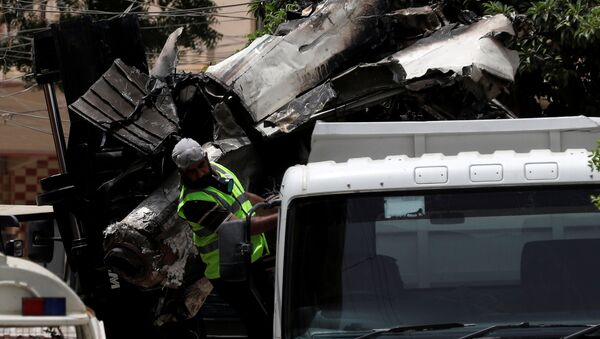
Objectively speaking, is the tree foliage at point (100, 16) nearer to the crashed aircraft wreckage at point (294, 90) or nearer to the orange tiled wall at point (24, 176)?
the orange tiled wall at point (24, 176)

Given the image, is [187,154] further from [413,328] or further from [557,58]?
[557,58]

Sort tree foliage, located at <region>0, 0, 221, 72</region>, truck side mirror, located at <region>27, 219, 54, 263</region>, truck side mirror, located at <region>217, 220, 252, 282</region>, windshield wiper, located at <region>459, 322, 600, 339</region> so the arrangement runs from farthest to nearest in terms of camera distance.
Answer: tree foliage, located at <region>0, 0, 221, 72</region> < truck side mirror, located at <region>27, 219, 54, 263</region> < truck side mirror, located at <region>217, 220, 252, 282</region> < windshield wiper, located at <region>459, 322, 600, 339</region>

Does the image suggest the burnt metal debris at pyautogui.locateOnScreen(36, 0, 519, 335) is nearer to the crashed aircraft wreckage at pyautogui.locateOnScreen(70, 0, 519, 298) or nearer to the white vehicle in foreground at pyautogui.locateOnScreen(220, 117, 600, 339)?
the crashed aircraft wreckage at pyautogui.locateOnScreen(70, 0, 519, 298)

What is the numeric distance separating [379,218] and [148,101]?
226 cm

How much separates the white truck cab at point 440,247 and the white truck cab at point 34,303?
1.17 metres

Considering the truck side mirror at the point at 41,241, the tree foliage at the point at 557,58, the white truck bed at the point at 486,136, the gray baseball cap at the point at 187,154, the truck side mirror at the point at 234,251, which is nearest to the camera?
the truck side mirror at the point at 234,251

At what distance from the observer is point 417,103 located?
6.38 metres

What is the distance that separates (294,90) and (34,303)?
312cm

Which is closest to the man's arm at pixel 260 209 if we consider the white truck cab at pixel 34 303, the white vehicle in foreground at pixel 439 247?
the white vehicle in foreground at pixel 439 247

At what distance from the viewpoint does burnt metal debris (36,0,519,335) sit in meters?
6.22

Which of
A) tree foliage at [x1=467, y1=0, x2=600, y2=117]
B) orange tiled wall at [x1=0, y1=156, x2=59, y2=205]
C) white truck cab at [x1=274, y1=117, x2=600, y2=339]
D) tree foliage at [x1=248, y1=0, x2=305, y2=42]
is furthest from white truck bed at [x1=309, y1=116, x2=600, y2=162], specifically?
orange tiled wall at [x1=0, y1=156, x2=59, y2=205]

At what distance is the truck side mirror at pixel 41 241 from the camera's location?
726 cm

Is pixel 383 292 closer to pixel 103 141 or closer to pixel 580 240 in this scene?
pixel 580 240

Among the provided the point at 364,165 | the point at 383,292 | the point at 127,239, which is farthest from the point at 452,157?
the point at 127,239
